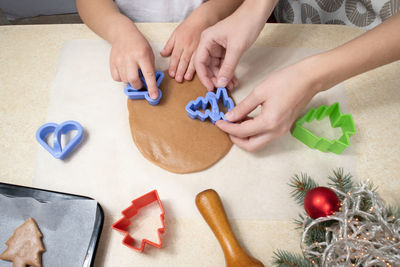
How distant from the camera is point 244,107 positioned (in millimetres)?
691

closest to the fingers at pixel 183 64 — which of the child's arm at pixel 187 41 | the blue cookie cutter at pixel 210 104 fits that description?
the child's arm at pixel 187 41

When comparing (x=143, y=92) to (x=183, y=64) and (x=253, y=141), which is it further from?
(x=253, y=141)

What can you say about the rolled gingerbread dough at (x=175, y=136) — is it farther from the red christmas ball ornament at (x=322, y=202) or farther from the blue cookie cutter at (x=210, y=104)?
the red christmas ball ornament at (x=322, y=202)

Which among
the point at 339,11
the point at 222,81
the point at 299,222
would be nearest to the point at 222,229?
the point at 299,222

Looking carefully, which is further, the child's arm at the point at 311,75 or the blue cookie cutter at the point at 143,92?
the blue cookie cutter at the point at 143,92

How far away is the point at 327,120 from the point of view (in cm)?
84

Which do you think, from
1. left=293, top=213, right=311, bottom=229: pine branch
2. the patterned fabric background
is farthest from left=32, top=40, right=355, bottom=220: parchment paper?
the patterned fabric background

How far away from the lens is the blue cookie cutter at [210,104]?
765 mm

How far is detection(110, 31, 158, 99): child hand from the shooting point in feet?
2.53

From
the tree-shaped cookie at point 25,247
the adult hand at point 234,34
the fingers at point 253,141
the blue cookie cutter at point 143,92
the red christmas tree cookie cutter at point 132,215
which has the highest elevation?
the adult hand at point 234,34

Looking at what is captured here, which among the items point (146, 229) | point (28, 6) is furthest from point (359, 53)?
point (28, 6)

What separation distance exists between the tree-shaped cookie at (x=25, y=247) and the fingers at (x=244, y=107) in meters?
0.55

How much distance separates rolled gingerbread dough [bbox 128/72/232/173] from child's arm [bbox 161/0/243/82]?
0.25 feet

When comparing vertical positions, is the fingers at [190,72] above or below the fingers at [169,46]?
below
